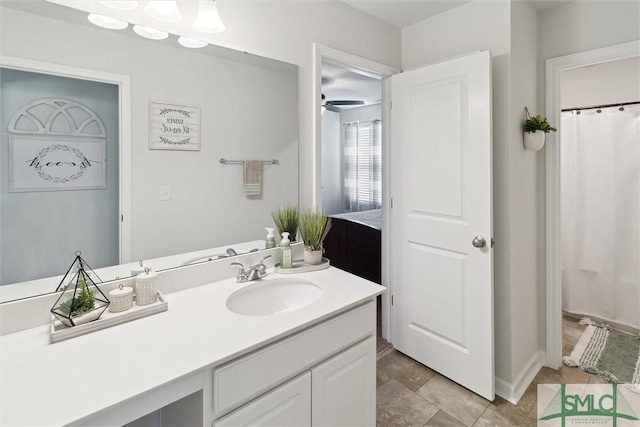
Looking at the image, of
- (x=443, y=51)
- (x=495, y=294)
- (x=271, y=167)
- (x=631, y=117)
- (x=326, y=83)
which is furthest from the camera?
(x=326, y=83)

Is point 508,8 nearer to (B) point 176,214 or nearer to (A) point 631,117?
(A) point 631,117

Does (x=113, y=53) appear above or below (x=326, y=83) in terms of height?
below

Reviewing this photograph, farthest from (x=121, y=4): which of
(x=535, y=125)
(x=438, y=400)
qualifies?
(x=438, y=400)

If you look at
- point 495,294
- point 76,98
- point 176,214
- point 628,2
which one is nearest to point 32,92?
point 76,98

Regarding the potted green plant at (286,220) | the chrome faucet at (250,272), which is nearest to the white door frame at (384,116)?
the potted green plant at (286,220)

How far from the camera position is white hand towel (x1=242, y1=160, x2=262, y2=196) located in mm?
1685

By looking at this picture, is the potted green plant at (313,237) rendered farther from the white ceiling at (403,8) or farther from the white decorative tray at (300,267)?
the white ceiling at (403,8)

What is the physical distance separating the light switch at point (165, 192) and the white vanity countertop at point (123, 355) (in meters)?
0.43

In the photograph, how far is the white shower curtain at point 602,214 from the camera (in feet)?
8.66

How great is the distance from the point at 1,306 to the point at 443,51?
257 centimetres

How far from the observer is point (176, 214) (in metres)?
1.45

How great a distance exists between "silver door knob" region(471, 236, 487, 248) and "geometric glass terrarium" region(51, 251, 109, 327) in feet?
5.92

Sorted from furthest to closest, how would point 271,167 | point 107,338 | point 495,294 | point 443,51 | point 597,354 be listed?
→ point 597,354 → point 443,51 → point 495,294 → point 271,167 → point 107,338

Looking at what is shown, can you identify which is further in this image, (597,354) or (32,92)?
(597,354)
